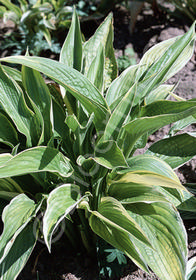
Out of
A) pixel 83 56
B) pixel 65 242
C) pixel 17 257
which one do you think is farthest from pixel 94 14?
pixel 17 257

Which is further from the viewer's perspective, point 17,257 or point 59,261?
point 59,261

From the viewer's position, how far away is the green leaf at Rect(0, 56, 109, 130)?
3.90ft

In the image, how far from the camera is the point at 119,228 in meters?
1.15

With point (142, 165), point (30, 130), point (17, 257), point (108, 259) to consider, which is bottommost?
point (108, 259)

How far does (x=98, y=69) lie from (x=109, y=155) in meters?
0.43

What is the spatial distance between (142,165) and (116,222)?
0.76 feet

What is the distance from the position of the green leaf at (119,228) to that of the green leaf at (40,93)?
0.37 m

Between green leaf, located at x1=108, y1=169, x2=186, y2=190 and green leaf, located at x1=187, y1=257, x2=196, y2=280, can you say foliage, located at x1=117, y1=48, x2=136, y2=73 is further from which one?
green leaf, located at x1=187, y1=257, x2=196, y2=280

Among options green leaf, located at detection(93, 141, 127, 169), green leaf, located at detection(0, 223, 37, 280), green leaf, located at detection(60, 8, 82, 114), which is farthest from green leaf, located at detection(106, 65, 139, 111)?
green leaf, located at detection(0, 223, 37, 280)

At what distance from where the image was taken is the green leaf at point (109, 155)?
4.09ft

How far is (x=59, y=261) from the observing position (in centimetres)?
160

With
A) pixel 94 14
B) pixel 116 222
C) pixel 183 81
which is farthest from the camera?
pixel 94 14

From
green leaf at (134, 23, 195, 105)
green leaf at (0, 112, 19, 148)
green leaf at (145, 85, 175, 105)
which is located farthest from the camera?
green leaf at (145, 85, 175, 105)

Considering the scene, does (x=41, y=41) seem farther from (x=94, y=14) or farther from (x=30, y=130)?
(x=30, y=130)
